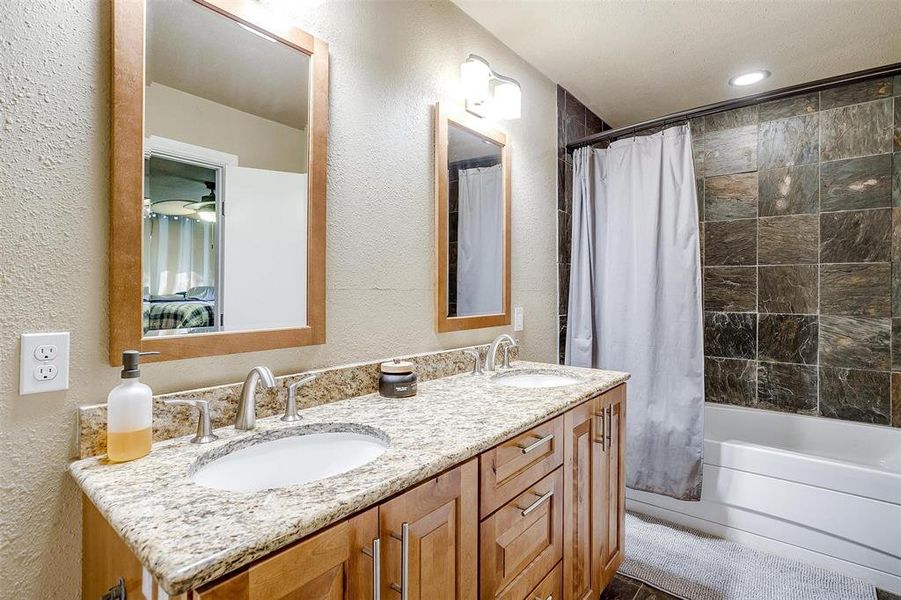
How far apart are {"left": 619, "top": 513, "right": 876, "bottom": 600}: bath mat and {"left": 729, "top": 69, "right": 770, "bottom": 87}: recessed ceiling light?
8.04 ft

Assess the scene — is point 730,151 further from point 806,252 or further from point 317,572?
point 317,572

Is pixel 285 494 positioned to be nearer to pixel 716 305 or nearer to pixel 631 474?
pixel 631 474

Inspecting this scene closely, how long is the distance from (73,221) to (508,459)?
109 cm

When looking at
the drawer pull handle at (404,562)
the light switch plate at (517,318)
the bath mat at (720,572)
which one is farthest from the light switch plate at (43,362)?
the bath mat at (720,572)

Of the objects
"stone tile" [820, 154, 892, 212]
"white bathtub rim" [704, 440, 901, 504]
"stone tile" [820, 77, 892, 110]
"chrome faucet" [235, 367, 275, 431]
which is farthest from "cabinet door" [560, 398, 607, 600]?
"stone tile" [820, 77, 892, 110]

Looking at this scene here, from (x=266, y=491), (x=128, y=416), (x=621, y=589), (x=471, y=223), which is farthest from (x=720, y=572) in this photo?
(x=128, y=416)

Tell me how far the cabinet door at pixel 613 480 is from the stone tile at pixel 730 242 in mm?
1622

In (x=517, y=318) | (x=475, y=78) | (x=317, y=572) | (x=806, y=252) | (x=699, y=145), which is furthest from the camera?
(x=699, y=145)

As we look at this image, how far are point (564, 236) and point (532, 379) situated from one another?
40.9 inches

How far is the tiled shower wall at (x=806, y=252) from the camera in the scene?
2363 mm

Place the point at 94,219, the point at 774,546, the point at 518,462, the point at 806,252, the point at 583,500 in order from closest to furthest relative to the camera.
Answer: the point at 94,219 < the point at 518,462 < the point at 583,500 < the point at 774,546 < the point at 806,252

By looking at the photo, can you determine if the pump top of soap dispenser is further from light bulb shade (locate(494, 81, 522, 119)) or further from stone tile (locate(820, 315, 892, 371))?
stone tile (locate(820, 315, 892, 371))

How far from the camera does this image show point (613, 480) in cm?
166

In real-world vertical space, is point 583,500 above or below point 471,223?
below
